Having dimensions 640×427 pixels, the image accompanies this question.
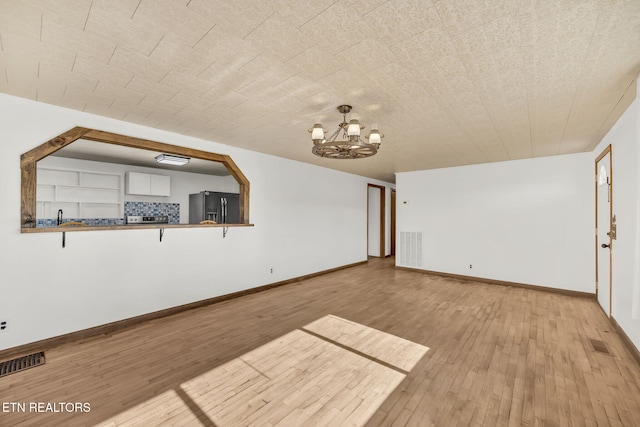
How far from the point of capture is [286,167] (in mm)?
5402

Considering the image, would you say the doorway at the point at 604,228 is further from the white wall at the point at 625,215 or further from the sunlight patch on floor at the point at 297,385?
the sunlight patch on floor at the point at 297,385

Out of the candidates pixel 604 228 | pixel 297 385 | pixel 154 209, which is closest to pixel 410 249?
pixel 604 228

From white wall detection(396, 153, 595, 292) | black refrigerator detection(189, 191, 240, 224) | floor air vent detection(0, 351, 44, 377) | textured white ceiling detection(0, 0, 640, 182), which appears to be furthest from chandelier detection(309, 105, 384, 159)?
white wall detection(396, 153, 595, 292)

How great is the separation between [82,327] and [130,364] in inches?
42.7

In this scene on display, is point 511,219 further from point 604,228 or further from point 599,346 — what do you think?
point 599,346

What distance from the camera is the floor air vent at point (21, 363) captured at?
231 cm

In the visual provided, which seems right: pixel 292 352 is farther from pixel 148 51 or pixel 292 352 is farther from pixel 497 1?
pixel 497 1

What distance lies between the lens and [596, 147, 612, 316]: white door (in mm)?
3584

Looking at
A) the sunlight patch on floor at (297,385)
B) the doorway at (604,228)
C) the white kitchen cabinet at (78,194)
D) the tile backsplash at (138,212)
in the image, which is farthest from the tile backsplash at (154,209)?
the doorway at (604,228)

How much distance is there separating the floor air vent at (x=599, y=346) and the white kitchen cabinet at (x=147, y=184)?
759cm

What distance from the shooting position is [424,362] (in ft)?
8.07

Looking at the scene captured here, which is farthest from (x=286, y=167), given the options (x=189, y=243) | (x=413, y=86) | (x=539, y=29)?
(x=539, y=29)

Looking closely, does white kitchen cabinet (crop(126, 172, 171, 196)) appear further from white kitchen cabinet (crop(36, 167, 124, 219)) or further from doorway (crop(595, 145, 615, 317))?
doorway (crop(595, 145, 615, 317))

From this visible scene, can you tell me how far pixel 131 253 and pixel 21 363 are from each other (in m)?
1.33
